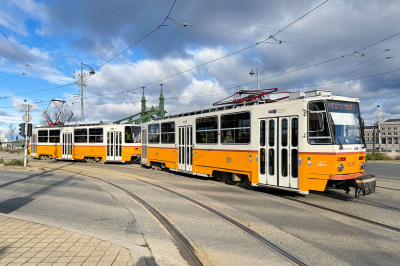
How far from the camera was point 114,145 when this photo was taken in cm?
2031

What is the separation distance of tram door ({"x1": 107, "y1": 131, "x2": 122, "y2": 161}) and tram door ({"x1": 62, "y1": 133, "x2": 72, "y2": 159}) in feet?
13.8

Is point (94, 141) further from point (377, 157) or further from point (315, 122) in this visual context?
point (377, 157)

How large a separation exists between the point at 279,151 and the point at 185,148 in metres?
5.70

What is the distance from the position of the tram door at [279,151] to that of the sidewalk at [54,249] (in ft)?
18.5

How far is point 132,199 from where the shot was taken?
825cm

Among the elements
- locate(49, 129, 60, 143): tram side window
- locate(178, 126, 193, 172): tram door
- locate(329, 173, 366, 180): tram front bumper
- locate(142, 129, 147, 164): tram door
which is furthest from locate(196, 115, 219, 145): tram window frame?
locate(49, 129, 60, 143): tram side window

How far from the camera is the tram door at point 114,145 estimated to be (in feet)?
66.1

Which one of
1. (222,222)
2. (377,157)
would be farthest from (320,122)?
(377,157)

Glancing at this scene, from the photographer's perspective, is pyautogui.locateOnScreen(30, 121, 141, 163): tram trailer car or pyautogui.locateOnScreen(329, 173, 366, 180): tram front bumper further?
pyautogui.locateOnScreen(30, 121, 141, 163): tram trailer car

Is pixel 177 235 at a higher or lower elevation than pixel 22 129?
lower

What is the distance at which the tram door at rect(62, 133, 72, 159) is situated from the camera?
877 inches

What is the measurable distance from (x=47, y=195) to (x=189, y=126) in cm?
649

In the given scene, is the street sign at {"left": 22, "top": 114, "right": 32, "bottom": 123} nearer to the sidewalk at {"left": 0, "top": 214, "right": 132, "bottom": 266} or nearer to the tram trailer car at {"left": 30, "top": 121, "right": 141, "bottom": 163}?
the tram trailer car at {"left": 30, "top": 121, "right": 141, "bottom": 163}

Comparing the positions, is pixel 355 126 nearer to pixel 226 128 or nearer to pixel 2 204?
pixel 226 128
